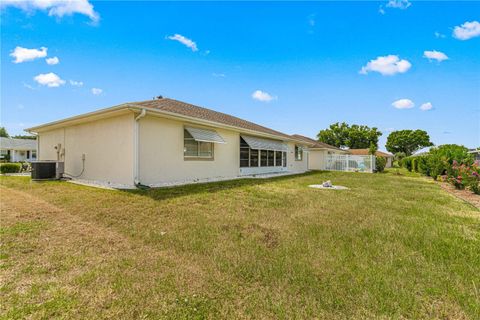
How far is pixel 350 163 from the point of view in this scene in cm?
2561

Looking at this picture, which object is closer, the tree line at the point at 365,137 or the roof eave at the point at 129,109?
the roof eave at the point at 129,109

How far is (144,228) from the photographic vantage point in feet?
Result: 14.4

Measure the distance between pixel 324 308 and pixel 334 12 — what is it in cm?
1448

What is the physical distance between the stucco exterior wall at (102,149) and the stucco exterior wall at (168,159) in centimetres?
53

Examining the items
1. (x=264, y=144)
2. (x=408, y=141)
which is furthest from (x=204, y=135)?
(x=408, y=141)

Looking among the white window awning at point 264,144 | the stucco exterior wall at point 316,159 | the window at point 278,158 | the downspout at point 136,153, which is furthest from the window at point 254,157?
the stucco exterior wall at point 316,159

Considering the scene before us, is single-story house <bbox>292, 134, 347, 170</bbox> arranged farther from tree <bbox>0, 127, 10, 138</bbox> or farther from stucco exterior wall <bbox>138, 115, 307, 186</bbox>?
tree <bbox>0, 127, 10, 138</bbox>

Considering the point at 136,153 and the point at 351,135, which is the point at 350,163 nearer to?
the point at 136,153

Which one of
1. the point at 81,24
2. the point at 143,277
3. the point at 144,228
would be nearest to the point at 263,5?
the point at 81,24

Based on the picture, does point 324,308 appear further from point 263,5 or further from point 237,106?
point 237,106

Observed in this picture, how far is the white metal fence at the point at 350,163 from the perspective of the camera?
80.8 ft

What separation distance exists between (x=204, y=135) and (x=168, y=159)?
2260 mm

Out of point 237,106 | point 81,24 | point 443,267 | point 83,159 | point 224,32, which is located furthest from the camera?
point 237,106

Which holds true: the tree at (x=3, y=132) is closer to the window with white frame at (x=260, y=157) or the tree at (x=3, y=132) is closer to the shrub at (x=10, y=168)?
the shrub at (x=10, y=168)
